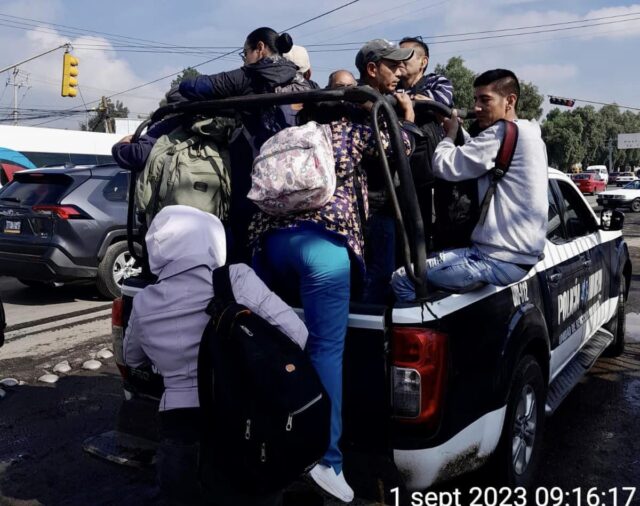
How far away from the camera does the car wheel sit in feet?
27.3

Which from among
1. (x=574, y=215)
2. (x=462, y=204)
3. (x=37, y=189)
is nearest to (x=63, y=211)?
(x=37, y=189)

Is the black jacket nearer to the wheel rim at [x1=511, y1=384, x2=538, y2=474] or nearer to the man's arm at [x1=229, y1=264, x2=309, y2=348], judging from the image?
the man's arm at [x1=229, y1=264, x2=309, y2=348]

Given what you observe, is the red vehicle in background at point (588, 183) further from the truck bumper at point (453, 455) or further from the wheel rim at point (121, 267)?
the truck bumper at point (453, 455)

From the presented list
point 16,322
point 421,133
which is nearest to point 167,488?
point 421,133

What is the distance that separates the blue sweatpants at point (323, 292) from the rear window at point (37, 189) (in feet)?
20.9

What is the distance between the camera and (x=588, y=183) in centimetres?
4450

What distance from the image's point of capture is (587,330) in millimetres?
4441

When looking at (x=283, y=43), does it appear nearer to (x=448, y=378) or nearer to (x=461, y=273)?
(x=461, y=273)

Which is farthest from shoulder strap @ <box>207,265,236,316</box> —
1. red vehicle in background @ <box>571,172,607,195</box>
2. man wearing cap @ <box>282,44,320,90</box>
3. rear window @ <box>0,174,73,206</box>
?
red vehicle in background @ <box>571,172,607,195</box>

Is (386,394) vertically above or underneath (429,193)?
underneath

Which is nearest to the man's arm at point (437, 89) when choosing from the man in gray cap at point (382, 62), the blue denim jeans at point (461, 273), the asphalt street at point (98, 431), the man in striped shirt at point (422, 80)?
the man in striped shirt at point (422, 80)

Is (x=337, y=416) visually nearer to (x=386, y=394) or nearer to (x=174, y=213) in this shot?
(x=386, y=394)

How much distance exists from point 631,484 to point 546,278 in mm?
1199

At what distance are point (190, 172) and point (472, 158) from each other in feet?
4.42
